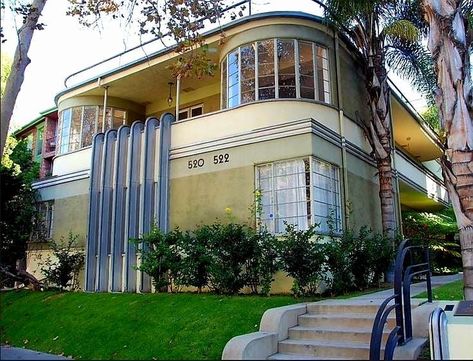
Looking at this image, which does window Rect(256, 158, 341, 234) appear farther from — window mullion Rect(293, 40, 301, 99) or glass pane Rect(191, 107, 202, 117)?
glass pane Rect(191, 107, 202, 117)

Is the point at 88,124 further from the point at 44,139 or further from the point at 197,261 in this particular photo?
the point at 44,139

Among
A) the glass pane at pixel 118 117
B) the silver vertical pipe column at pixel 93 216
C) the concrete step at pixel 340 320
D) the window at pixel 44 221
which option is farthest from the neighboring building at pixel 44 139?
the concrete step at pixel 340 320

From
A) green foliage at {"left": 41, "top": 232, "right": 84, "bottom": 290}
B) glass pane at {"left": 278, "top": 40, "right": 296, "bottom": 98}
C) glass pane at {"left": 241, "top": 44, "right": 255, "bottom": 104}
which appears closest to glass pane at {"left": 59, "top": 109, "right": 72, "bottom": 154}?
green foliage at {"left": 41, "top": 232, "right": 84, "bottom": 290}

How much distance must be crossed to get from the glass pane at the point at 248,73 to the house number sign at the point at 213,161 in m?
1.76

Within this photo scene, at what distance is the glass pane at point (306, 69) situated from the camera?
43.6 ft

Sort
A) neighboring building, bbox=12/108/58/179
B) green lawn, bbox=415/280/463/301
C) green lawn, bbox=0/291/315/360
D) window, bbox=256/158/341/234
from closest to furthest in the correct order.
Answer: green lawn, bbox=0/291/315/360
green lawn, bbox=415/280/463/301
window, bbox=256/158/341/234
neighboring building, bbox=12/108/58/179

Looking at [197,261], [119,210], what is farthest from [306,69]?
[119,210]

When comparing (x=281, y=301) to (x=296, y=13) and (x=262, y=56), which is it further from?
(x=296, y=13)

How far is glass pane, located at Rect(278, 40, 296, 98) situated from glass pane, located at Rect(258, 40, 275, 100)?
23cm

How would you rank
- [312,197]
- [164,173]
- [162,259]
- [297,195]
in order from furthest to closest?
[164,173] < [162,259] < [297,195] < [312,197]

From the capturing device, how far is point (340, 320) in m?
7.10

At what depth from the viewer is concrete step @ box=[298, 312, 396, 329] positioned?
6.87m

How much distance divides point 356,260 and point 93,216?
8.85 meters

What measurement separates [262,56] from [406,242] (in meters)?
8.63
